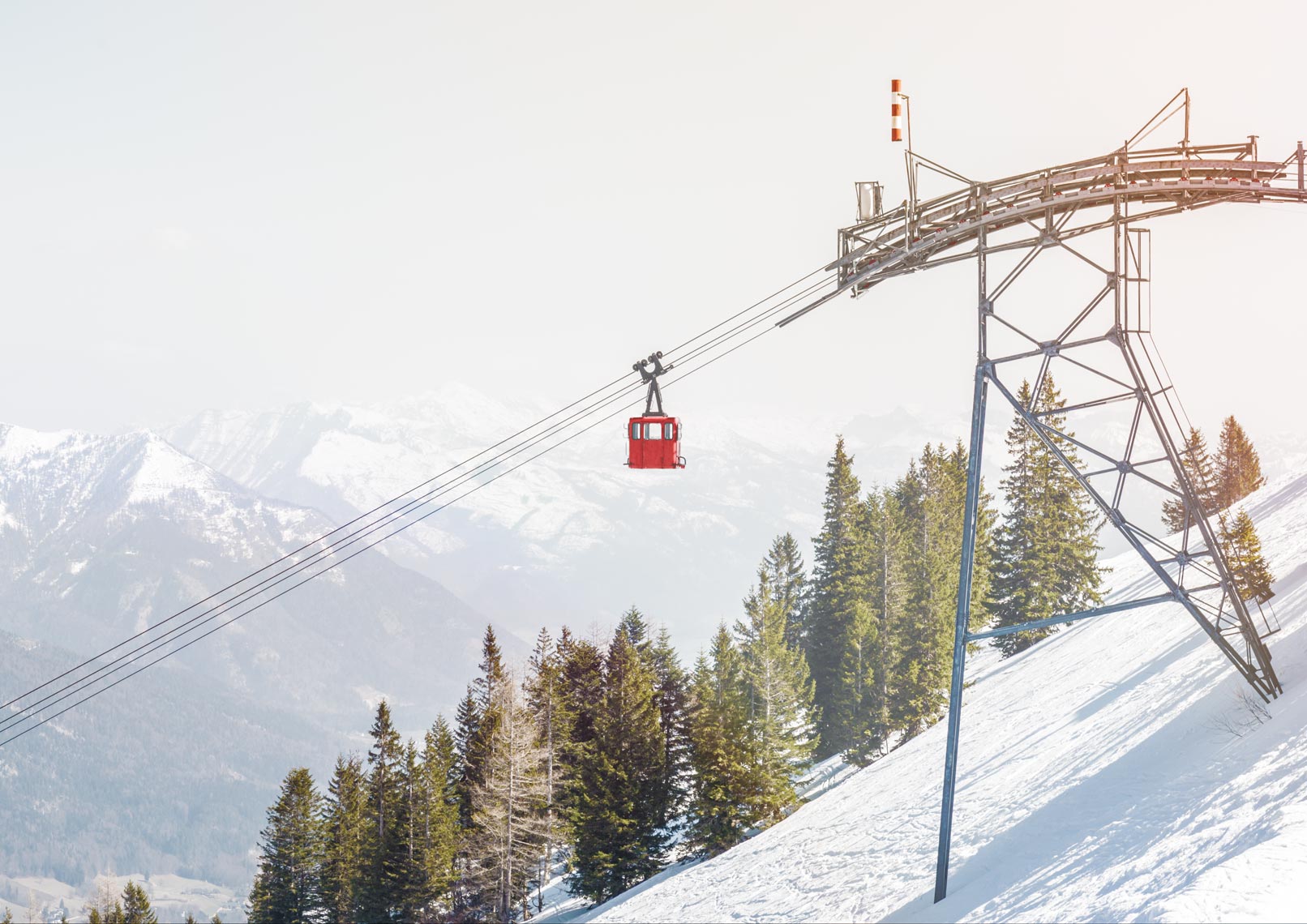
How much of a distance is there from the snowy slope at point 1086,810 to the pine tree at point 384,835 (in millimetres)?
21878

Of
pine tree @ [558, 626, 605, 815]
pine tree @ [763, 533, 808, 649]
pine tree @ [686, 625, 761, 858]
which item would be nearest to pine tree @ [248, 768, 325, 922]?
pine tree @ [558, 626, 605, 815]

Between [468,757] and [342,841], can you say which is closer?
[468,757]

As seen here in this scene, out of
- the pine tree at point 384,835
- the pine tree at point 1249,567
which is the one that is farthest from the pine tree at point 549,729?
the pine tree at point 1249,567

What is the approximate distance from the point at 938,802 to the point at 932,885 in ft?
24.5

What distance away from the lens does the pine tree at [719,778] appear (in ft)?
159

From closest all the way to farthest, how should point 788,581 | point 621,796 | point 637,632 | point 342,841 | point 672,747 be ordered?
point 621,796 → point 672,747 → point 342,841 → point 637,632 → point 788,581

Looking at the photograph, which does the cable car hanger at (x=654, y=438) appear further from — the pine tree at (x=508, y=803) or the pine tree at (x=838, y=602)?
the pine tree at (x=838, y=602)

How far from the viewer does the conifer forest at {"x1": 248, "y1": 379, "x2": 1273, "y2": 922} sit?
170 ft

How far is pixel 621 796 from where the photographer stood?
51.6 meters

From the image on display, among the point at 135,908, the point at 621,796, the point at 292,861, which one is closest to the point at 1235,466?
the point at 621,796

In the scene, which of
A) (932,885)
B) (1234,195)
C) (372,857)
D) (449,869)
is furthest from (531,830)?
(1234,195)

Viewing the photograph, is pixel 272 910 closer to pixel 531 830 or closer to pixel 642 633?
pixel 531 830

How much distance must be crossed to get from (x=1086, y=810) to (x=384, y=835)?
45763 mm

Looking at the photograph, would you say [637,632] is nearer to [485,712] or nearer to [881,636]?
[485,712]
